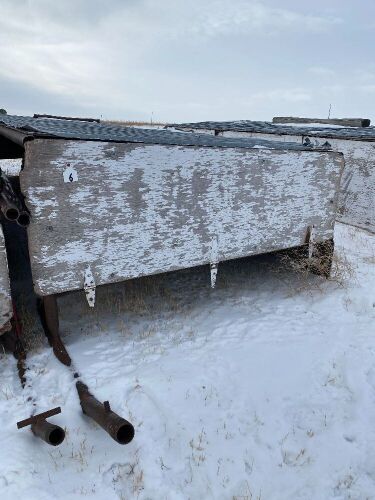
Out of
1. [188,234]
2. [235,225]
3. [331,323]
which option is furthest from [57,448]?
[331,323]

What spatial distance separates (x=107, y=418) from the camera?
10.0 feet

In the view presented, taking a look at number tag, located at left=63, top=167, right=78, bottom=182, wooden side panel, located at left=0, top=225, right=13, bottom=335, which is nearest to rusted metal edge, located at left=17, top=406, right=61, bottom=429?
wooden side panel, located at left=0, top=225, right=13, bottom=335

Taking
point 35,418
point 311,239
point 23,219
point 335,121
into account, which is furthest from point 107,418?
point 335,121

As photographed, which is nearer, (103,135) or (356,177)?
(103,135)

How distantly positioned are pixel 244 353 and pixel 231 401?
2.40 feet

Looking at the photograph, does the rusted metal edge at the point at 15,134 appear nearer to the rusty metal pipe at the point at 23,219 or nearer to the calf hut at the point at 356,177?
the rusty metal pipe at the point at 23,219

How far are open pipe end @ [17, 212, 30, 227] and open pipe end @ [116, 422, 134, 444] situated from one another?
5.97ft

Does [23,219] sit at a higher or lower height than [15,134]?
lower

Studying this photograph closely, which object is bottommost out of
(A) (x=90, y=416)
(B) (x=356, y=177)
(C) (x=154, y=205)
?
(A) (x=90, y=416)

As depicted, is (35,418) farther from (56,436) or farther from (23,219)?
(23,219)

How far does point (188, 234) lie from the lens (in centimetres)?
452

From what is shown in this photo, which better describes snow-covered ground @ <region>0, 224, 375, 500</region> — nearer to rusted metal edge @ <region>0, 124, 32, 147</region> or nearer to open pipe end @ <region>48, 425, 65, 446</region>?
open pipe end @ <region>48, 425, 65, 446</region>

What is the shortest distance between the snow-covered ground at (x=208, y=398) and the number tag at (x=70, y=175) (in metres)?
1.81

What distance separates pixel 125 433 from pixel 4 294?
1.69 m
